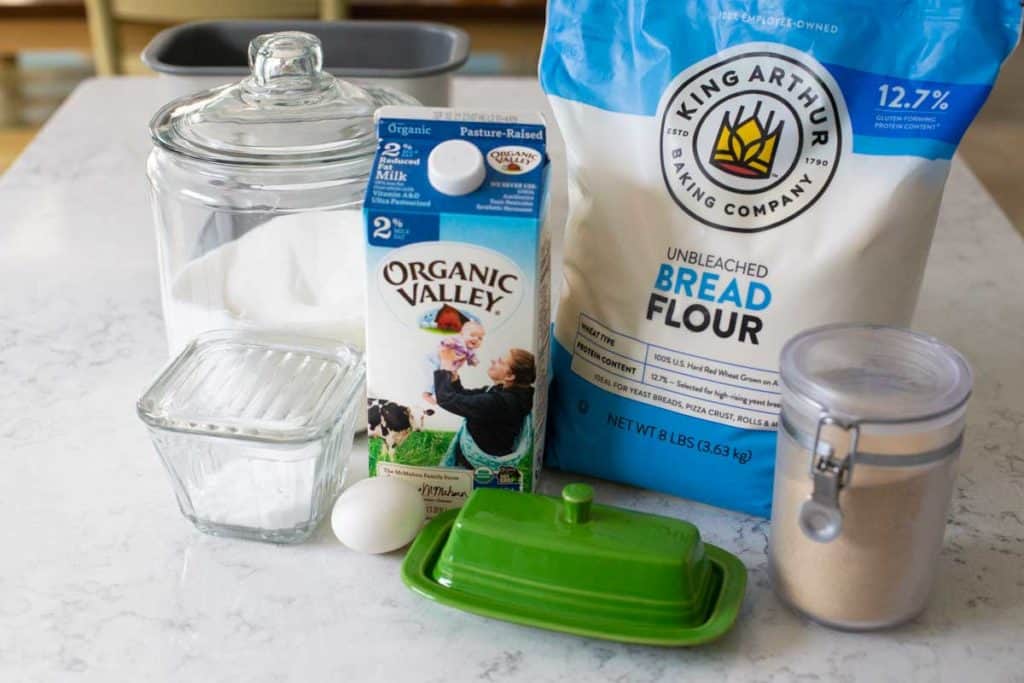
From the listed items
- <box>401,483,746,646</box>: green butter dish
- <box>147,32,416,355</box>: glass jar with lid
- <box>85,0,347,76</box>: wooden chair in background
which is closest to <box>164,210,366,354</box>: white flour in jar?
<box>147,32,416,355</box>: glass jar with lid

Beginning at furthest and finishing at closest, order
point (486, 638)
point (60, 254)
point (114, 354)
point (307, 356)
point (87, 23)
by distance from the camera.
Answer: point (87, 23)
point (60, 254)
point (114, 354)
point (307, 356)
point (486, 638)

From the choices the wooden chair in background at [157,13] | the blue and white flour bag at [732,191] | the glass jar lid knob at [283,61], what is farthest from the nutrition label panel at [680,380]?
the wooden chair in background at [157,13]

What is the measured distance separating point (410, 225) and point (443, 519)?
0.21m

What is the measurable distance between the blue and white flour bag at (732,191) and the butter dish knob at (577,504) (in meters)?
0.14

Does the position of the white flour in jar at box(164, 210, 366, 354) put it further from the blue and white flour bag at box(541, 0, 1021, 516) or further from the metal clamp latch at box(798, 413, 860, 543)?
the metal clamp latch at box(798, 413, 860, 543)

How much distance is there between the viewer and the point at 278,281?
3.16 feet

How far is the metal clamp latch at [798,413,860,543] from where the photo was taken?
680 mm

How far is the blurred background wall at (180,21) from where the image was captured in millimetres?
2170

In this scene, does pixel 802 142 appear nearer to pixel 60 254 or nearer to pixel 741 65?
pixel 741 65

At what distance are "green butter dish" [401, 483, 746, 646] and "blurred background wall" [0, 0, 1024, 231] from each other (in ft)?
5.06

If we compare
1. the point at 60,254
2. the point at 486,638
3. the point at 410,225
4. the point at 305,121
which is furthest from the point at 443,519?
the point at 60,254

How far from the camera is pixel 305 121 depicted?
90 centimetres

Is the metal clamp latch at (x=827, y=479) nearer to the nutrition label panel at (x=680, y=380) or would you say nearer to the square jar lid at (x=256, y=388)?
the nutrition label panel at (x=680, y=380)

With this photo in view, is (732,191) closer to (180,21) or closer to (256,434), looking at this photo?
(256,434)
